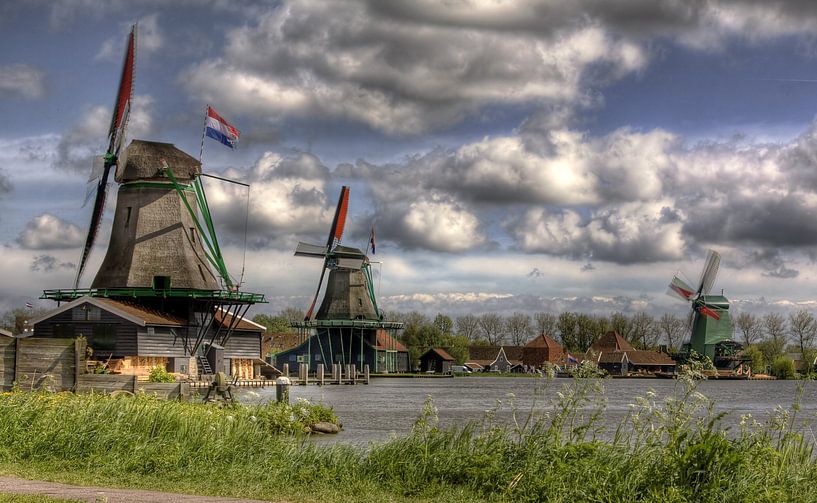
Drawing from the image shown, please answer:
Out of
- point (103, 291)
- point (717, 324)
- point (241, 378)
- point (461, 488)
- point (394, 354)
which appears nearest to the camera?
point (461, 488)

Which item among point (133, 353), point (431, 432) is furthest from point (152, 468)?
point (133, 353)

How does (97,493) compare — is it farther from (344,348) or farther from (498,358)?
(498,358)

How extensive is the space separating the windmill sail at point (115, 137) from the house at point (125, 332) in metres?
4.76

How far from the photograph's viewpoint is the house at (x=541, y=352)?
12469cm

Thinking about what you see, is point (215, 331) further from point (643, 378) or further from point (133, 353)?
point (643, 378)

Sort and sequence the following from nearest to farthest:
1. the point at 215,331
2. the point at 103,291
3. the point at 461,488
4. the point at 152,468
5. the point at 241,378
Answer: the point at 461,488 → the point at 152,468 → the point at 103,291 → the point at 215,331 → the point at 241,378

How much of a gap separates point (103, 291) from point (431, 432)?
3940 centimetres

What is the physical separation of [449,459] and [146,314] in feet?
122

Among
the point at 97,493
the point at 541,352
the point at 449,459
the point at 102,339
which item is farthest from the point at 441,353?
the point at 97,493

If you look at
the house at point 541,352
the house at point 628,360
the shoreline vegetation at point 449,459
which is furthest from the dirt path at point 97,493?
the house at point 541,352

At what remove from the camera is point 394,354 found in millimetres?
98125

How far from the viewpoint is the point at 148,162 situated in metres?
51.3

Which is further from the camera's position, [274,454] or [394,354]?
[394,354]

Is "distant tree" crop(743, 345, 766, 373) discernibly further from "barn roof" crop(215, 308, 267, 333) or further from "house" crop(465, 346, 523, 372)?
"barn roof" crop(215, 308, 267, 333)
